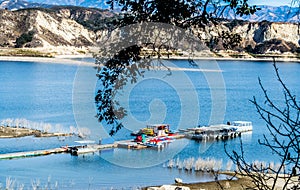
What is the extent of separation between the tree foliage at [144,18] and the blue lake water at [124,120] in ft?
2.60

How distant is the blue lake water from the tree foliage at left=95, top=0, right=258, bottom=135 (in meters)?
0.79

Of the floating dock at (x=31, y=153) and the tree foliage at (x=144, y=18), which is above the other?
the tree foliage at (x=144, y=18)

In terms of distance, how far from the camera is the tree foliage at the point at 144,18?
14.7 ft

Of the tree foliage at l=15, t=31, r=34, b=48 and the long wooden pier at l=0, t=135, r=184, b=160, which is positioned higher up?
the tree foliage at l=15, t=31, r=34, b=48

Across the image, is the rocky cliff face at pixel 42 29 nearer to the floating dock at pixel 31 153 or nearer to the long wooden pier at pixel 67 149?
the long wooden pier at pixel 67 149

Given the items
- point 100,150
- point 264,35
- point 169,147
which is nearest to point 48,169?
point 100,150

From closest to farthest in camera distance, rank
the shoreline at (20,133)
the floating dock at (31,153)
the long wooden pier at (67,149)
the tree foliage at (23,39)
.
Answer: the floating dock at (31,153) → the long wooden pier at (67,149) → the shoreline at (20,133) → the tree foliage at (23,39)

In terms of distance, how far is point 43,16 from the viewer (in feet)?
352

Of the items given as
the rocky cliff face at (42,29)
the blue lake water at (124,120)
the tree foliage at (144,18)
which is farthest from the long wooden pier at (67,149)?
the rocky cliff face at (42,29)

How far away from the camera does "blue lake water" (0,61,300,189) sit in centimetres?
1933

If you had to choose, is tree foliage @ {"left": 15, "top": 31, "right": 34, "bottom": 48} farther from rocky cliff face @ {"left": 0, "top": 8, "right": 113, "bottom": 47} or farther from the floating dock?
the floating dock

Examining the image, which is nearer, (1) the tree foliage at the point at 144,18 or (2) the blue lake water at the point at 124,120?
(1) the tree foliage at the point at 144,18

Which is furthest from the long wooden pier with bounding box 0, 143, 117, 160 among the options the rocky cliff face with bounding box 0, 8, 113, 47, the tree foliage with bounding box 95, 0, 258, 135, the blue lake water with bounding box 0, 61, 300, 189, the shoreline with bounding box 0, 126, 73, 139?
the rocky cliff face with bounding box 0, 8, 113, 47

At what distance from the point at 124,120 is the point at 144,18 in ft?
95.2
